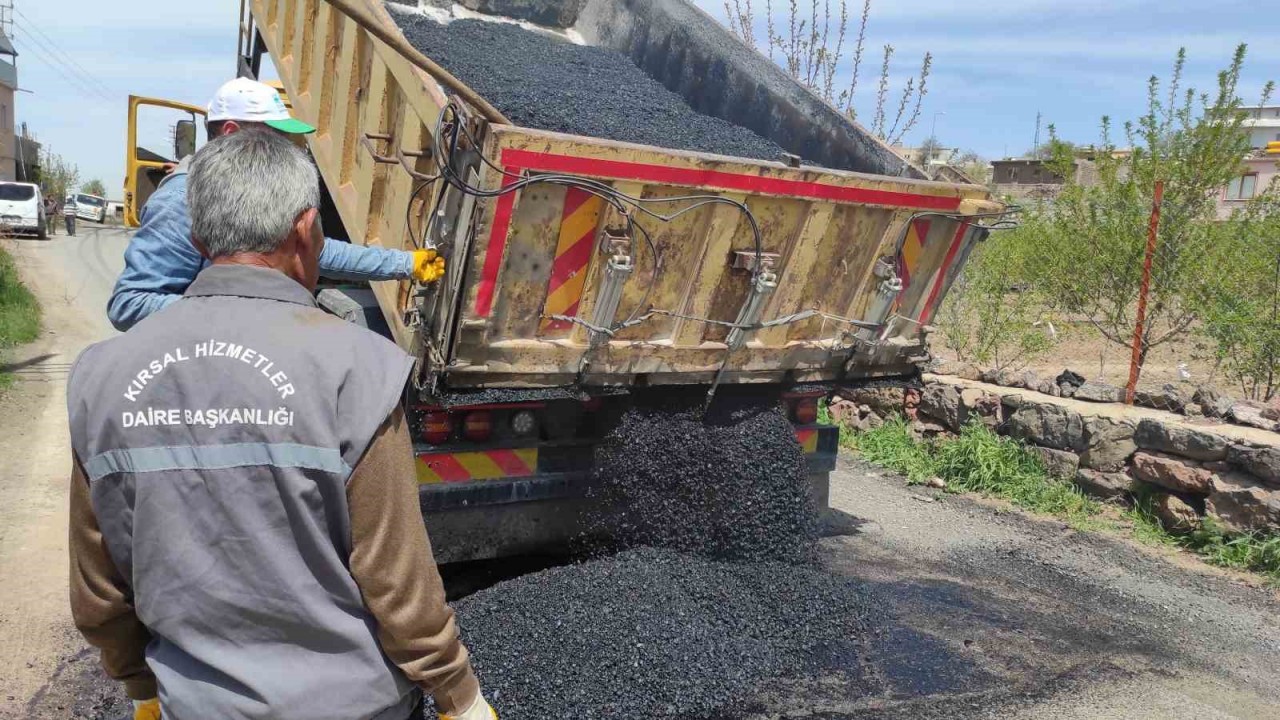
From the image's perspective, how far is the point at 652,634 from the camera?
3197 mm

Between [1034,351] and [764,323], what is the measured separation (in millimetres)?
4893

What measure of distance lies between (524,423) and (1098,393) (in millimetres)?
3830

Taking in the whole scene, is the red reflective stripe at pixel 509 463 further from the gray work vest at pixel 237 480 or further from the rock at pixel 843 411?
the rock at pixel 843 411

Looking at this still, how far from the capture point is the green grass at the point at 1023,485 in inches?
188

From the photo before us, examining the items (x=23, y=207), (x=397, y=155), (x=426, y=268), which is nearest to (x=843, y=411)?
(x=397, y=155)

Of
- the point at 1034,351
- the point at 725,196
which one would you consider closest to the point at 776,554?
the point at 725,196

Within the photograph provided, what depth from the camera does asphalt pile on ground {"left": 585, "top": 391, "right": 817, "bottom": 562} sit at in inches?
152

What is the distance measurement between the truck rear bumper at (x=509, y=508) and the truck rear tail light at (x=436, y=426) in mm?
58

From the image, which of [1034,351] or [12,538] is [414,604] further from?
[1034,351]

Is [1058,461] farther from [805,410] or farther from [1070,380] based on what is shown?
[805,410]

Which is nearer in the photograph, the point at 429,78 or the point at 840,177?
the point at 429,78

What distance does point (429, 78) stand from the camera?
336cm

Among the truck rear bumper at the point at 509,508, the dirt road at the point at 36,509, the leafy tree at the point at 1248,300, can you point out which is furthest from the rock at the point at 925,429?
the dirt road at the point at 36,509

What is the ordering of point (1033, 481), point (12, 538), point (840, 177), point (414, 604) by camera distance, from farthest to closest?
point (1033, 481)
point (12, 538)
point (840, 177)
point (414, 604)
